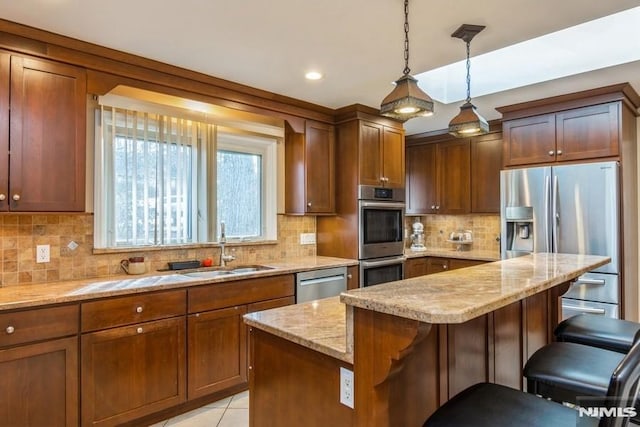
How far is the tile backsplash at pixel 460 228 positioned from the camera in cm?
484

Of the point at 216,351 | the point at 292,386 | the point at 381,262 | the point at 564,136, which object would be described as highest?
the point at 564,136

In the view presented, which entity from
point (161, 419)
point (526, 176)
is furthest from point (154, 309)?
point (526, 176)

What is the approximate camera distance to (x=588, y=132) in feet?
11.3

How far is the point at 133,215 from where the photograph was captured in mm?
2885

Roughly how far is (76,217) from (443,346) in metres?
2.50

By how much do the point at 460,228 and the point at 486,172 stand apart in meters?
0.90

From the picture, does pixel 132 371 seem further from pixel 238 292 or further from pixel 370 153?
pixel 370 153

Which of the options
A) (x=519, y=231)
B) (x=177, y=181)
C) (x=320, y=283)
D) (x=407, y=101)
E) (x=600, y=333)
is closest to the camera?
(x=407, y=101)

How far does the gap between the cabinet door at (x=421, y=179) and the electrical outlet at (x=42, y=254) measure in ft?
13.6

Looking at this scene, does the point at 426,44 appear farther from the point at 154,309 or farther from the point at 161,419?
the point at 161,419

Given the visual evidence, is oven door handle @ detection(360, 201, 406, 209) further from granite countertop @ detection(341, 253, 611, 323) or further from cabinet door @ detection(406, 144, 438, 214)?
granite countertop @ detection(341, 253, 611, 323)

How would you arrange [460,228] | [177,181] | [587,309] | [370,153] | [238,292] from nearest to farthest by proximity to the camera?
1. [238,292]
2. [177,181]
3. [587,309]
4. [370,153]
5. [460,228]

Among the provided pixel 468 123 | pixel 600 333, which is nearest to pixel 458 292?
pixel 600 333

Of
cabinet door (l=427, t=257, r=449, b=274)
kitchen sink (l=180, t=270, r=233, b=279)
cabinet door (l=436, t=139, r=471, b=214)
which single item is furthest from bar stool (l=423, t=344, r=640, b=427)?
cabinet door (l=436, t=139, r=471, b=214)
